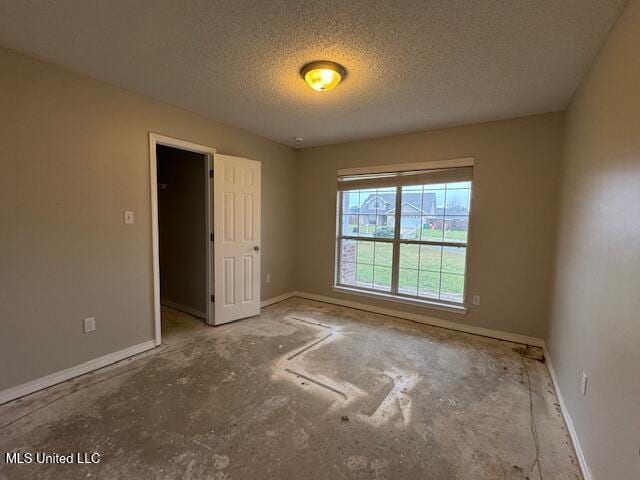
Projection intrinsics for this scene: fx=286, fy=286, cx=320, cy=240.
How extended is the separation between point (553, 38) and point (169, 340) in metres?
3.95

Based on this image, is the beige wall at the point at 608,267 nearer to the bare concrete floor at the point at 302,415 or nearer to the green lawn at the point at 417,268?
the bare concrete floor at the point at 302,415

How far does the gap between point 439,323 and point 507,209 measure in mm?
1539

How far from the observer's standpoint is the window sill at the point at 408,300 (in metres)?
3.43

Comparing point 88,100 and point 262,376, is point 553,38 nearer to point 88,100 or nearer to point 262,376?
point 262,376

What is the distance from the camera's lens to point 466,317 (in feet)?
11.1

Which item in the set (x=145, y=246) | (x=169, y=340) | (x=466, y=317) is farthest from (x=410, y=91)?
(x=169, y=340)

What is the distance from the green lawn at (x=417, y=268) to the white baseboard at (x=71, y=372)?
9.18 feet

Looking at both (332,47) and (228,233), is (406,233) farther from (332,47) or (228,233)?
(332,47)

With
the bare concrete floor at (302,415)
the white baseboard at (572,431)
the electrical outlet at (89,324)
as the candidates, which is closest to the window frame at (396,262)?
the bare concrete floor at (302,415)

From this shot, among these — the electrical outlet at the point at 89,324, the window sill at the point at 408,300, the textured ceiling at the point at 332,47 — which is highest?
the textured ceiling at the point at 332,47

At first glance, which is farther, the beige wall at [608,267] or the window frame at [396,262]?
the window frame at [396,262]

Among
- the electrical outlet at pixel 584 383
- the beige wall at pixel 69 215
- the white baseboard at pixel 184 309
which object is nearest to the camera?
the electrical outlet at pixel 584 383

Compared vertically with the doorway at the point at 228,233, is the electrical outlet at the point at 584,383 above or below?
below

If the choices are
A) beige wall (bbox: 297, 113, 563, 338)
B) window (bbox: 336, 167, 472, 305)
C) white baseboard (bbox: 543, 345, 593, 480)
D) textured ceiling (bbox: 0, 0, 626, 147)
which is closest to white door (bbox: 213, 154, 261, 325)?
textured ceiling (bbox: 0, 0, 626, 147)
